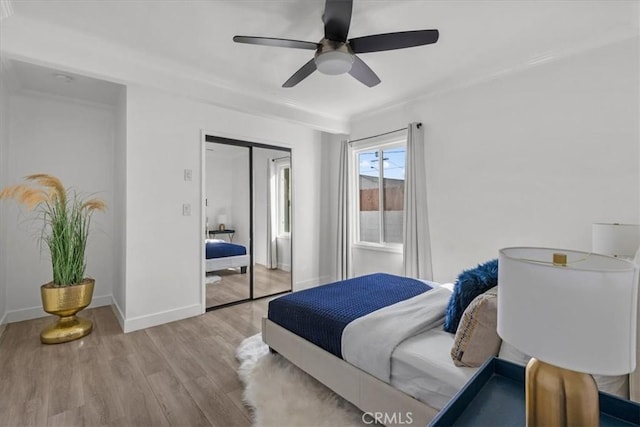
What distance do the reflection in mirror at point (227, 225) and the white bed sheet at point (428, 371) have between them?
275 cm

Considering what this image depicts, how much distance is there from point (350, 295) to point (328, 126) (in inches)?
110

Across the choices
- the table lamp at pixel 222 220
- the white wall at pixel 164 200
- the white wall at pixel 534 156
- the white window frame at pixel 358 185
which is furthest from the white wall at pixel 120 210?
the white wall at pixel 534 156

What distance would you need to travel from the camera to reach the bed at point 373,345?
146 cm

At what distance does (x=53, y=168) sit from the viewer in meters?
3.46

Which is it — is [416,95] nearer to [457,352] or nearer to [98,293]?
[457,352]

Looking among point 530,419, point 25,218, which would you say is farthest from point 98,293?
point 530,419

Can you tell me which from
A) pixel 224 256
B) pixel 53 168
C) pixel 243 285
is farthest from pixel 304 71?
pixel 53 168

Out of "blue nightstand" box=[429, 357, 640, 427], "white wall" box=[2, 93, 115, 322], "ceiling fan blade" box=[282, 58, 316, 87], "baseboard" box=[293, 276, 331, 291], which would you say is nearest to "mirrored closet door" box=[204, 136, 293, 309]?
"baseboard" box=[293, 276, 331, 291]

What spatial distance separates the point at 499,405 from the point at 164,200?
335 cm

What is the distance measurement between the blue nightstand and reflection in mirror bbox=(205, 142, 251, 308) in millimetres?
3254

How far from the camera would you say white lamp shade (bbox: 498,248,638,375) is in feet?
2.01

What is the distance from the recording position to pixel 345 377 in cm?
179

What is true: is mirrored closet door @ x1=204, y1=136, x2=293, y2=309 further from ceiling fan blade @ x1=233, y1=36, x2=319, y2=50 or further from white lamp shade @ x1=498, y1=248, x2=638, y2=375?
white lamp shade @ x1=498, y1=248, x2=638, y2=375

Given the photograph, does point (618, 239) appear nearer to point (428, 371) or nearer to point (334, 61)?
point (428, 371)
